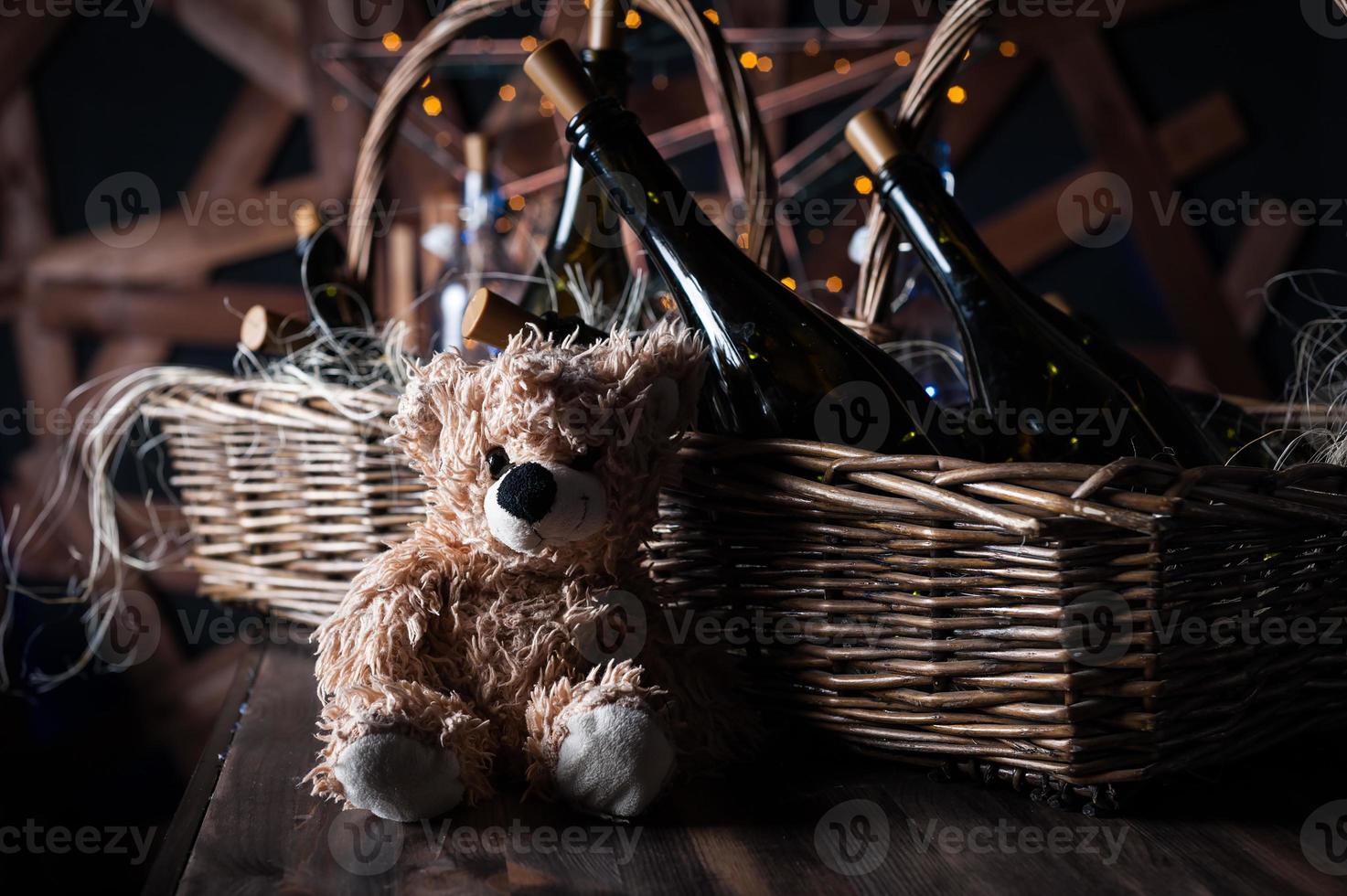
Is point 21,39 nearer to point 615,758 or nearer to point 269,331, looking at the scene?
point 269,331

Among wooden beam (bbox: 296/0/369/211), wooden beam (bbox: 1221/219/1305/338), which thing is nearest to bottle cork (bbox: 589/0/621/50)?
wooden beam (bbox: 296/0/369/211)

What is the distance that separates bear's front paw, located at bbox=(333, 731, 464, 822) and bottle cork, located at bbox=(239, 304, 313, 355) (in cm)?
47

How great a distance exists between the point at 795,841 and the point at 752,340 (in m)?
0.33

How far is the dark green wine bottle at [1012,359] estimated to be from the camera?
30.5 inches

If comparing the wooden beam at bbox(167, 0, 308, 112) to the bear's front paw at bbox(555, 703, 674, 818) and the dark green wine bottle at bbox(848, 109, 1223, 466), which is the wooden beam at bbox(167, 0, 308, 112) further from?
the bear's front paw at bbox(555, 703, 674, 818)

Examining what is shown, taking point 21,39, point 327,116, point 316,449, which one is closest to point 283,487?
point 316,449

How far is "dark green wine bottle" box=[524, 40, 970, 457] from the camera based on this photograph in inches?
27.5

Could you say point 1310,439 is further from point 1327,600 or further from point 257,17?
→ point 257,17

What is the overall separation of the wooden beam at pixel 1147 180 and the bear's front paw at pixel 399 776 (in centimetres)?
194

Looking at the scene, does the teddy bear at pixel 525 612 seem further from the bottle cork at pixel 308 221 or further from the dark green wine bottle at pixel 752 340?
the bottle cork at pixel 308 221

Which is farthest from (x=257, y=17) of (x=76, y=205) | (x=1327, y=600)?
(x=1327, y=600)

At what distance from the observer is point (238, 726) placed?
2.37 feet

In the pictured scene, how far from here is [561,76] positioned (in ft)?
2.23

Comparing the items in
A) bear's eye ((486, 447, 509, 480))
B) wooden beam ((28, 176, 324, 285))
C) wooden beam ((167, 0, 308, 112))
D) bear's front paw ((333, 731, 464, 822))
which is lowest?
bear's front paw ((333, 731, 464, 822))
